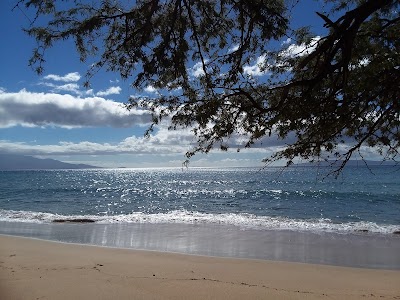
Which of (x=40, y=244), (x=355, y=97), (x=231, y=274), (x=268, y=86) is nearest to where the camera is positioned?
(x=355, y=97)

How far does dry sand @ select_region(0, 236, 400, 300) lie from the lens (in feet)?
21.3

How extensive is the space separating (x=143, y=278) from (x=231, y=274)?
2.22 meters

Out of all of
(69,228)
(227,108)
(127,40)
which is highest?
(127,40)

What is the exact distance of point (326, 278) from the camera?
28.5ft

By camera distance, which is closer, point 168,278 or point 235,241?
point 168,278

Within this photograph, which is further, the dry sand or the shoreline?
the shoreline

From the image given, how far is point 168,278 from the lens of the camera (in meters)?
7.70

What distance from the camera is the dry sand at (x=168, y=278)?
649 centimetres

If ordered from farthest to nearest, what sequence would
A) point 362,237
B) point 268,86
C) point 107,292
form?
1. point 362,237
2. point 107,292
3. point 268,86

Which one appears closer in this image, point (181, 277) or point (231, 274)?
point (181, 277)

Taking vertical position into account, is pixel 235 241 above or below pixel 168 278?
below

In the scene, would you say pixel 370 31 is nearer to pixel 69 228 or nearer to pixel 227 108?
pixel 227 108

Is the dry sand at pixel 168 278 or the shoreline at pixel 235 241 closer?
the dry sand at pixel 168 278

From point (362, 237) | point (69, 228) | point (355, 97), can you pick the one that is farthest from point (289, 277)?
point (69, 228)
